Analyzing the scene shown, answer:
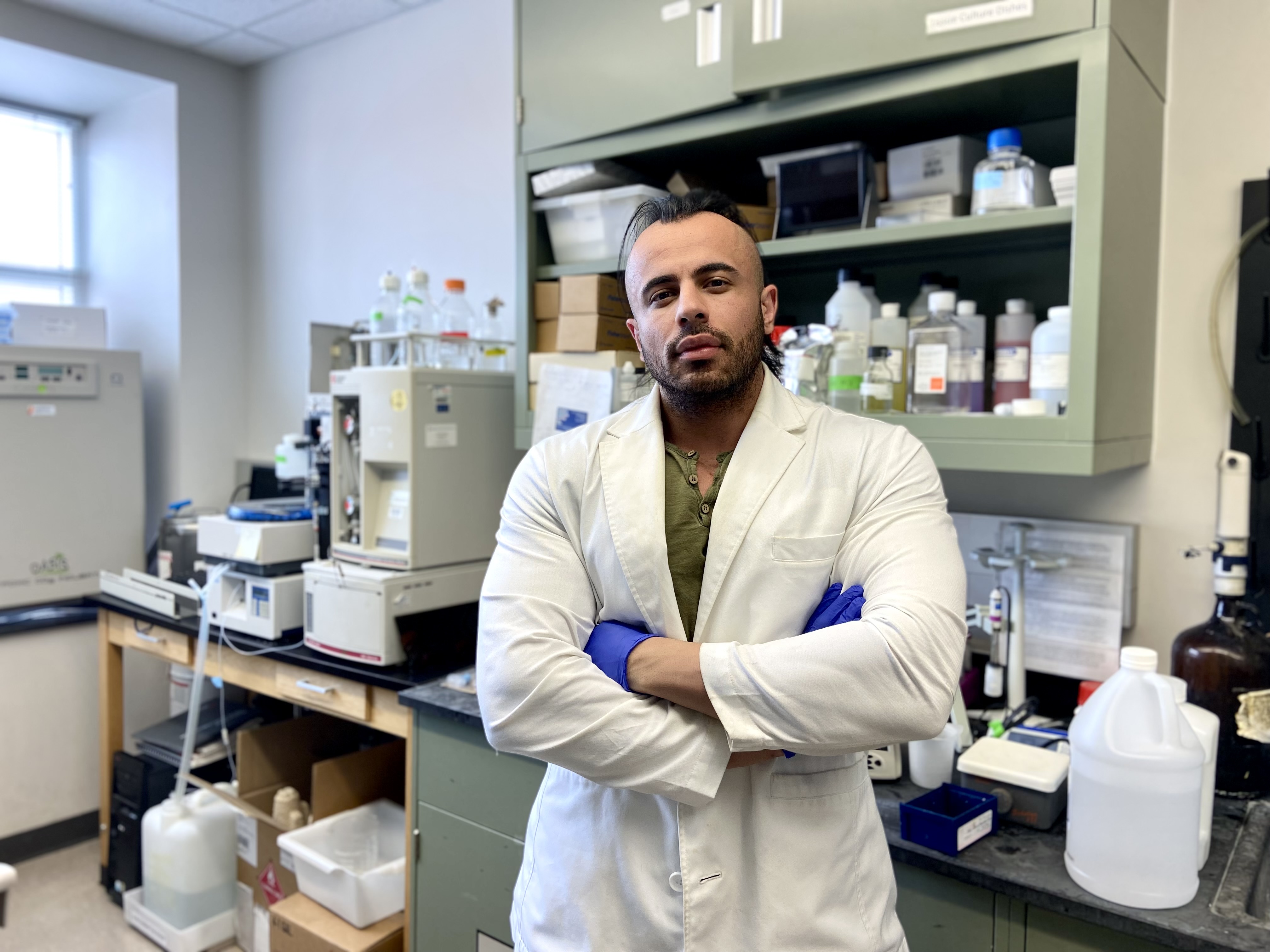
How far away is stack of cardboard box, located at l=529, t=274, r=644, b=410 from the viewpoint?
1.98 m

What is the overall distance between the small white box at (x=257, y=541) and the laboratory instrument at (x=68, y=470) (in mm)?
999

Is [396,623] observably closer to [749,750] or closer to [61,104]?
[749,750]

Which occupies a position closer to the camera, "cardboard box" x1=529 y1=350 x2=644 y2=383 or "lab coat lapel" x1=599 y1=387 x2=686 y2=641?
"lab coat lapel" x1=599 y1=387 x2=686 y2=641

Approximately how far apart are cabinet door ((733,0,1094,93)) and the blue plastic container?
3.84ft

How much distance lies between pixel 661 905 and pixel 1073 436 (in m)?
0.93

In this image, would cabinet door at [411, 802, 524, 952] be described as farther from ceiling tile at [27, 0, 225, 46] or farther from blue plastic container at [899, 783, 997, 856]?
ceiling tile at [27, 0, 225, 46]

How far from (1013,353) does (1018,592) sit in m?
0.46

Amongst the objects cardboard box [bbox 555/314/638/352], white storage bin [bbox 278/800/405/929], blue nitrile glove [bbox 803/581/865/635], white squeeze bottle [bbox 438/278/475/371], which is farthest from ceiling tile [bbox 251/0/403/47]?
blue nitrile glove [bbox 803/581/865/635]

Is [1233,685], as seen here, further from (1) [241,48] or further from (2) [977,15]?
(1) [241,48]

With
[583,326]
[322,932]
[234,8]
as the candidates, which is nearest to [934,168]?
[583,326]

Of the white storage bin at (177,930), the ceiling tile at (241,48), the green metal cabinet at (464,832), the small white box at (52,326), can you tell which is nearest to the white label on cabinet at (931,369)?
the green metal cabinet at (464,832)

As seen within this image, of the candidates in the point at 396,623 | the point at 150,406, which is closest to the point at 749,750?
the point at 396,623

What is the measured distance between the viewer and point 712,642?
43.9 inches

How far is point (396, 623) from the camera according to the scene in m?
2.07
